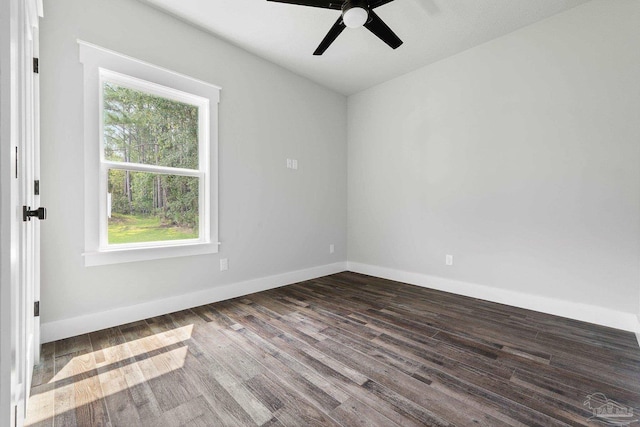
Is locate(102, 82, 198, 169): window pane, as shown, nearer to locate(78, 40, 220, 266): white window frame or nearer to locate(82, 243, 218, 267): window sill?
locate(78, 40, 220, 266): white window frame

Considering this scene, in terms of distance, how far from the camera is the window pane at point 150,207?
237 cm

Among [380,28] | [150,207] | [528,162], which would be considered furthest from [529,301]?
[150,207]

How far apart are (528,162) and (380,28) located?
193cm

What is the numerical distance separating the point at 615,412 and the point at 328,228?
10.5 ft

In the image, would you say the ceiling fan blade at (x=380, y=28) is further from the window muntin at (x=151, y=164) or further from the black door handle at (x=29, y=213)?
the black door handle at (x=29, y=213)

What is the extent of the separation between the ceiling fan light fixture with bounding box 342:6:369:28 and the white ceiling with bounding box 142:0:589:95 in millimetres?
533

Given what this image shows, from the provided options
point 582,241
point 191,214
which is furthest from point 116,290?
point 582,241

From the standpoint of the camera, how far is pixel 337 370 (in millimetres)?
1713

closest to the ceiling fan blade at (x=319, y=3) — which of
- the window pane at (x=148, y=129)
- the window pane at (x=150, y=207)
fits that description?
the window pane at (x=148, y=129)

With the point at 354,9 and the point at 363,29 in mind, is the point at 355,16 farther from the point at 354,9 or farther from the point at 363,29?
the point at 363,29

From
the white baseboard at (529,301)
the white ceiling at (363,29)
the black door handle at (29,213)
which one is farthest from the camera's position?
the white ceiling at (363,29)

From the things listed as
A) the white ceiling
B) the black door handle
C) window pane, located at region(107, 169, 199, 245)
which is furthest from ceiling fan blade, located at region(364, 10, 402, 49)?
the black door handle

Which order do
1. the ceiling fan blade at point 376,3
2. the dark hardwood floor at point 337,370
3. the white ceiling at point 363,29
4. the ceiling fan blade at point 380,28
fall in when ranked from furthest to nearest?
the white ceiling at point 363,29 → the ceiling fan blade at point 380,28 → the ceiling fan blade at point 376,3 → the dark hardwood floor at point 337,370

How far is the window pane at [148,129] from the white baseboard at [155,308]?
1278 mm
